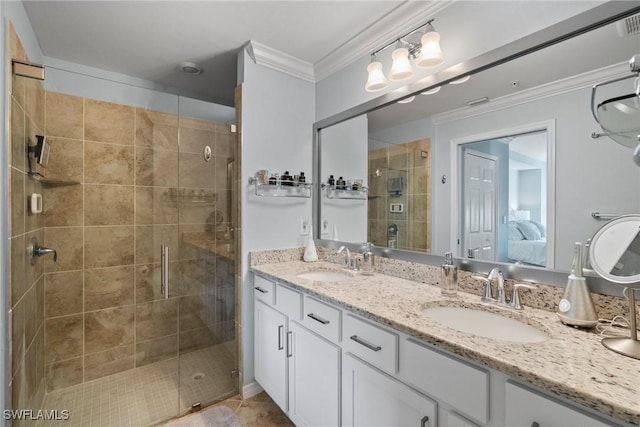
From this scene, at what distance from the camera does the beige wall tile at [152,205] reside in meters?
2.37

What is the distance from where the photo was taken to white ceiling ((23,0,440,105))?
Result: 1.60 meters

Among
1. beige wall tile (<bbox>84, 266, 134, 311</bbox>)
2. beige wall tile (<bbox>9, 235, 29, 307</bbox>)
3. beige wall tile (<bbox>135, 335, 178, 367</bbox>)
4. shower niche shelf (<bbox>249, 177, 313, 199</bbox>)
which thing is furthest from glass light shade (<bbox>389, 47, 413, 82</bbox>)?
beige wall tile (<bbox>135, 335, 178, 367</bbox>)

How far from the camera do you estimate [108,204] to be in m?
2.28

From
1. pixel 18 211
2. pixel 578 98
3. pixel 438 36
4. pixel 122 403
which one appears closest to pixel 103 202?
pixel 18 211

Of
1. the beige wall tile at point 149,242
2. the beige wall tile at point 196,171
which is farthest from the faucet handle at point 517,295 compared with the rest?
the beige wall tile at point 149,242

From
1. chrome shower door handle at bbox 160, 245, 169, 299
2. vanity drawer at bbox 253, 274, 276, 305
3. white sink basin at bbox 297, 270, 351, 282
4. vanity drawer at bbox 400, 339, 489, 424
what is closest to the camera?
vanity drawer at bbox 400, 339, 489, 424

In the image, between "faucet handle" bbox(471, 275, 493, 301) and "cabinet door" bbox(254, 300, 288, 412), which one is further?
"cabinet door" bbox(254, 300, 288, 412)

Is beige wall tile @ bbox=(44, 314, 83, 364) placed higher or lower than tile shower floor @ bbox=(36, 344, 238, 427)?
higher

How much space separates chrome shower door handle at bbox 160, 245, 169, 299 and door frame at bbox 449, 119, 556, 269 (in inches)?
82.0

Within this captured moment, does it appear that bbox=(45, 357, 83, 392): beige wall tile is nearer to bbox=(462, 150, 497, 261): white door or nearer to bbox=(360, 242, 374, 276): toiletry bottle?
bbox=(360, 242, 374, 276): toiletry bottle

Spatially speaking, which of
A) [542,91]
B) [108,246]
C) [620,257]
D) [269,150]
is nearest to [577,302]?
[620,257]

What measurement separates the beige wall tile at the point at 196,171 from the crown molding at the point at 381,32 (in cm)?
116

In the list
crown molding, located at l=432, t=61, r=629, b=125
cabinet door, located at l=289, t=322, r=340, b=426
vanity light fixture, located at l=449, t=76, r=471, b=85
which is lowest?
cabinet door, located at l=289, t=322, r=340, b=426

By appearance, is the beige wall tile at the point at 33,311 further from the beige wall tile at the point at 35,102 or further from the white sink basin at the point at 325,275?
the white sink basin at the point at 325,275
